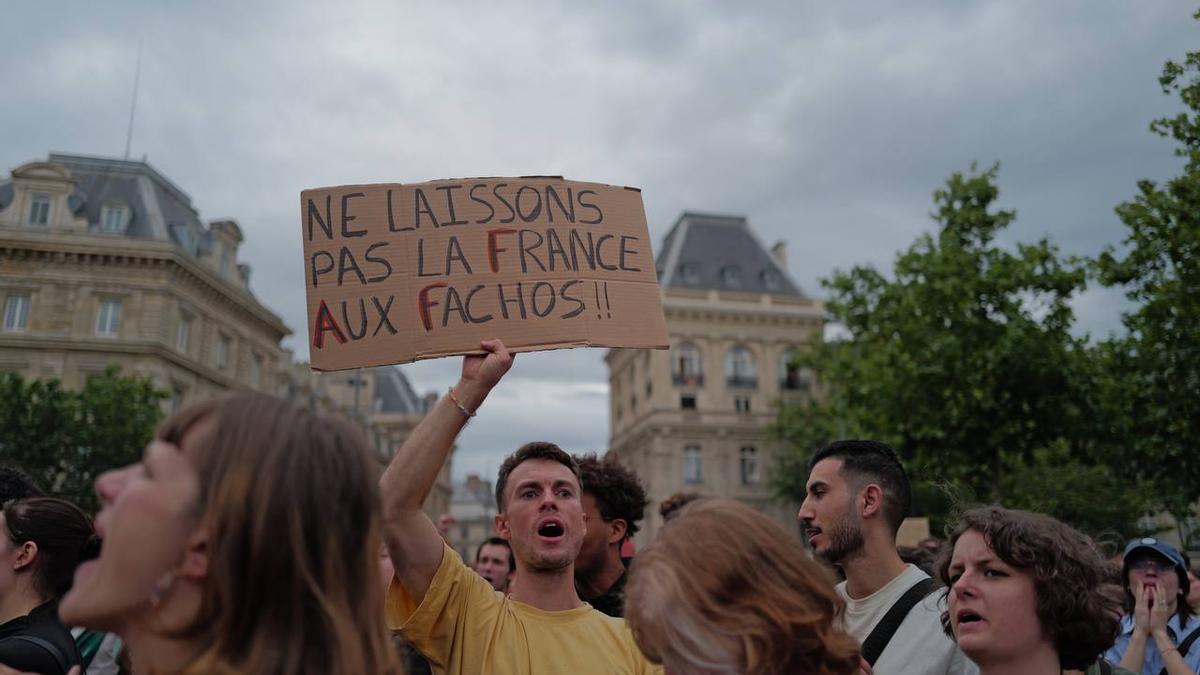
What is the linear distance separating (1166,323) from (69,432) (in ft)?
98.7

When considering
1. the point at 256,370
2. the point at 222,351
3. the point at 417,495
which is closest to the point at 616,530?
the point at 417,495

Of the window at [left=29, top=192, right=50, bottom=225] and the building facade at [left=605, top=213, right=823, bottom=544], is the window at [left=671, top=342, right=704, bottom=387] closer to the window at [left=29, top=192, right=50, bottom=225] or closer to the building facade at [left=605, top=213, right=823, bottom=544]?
the building facade at [left=605, top=213, right=823, bottom=544]

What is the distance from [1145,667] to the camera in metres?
5.41

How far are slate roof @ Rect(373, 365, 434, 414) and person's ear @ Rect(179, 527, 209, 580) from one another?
253ft

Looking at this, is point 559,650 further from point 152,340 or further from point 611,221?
point 152,340

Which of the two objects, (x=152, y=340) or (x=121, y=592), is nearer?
(x=121, y=592)

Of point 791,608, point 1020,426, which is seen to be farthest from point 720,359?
point 791,608

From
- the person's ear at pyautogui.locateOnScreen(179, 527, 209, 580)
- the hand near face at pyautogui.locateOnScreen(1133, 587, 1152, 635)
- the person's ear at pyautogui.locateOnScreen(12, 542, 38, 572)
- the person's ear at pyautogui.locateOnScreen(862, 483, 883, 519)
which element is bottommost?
the hand near face at pyautogui.locateOnScreen(1133, 587, 1152, 635)

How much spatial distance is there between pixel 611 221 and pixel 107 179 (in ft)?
149

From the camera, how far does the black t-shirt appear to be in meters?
2.89

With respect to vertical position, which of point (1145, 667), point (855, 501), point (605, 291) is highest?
point (605, 291)

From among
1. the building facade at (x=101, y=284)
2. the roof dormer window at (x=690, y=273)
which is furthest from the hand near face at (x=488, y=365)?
the roof dormer window at (x=690, y=273)

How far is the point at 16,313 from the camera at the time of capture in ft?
125

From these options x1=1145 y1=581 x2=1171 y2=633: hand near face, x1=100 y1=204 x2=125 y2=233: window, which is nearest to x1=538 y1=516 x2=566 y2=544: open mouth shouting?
x1=1145 y1=581 x2=1171 y2=633: hand near face
